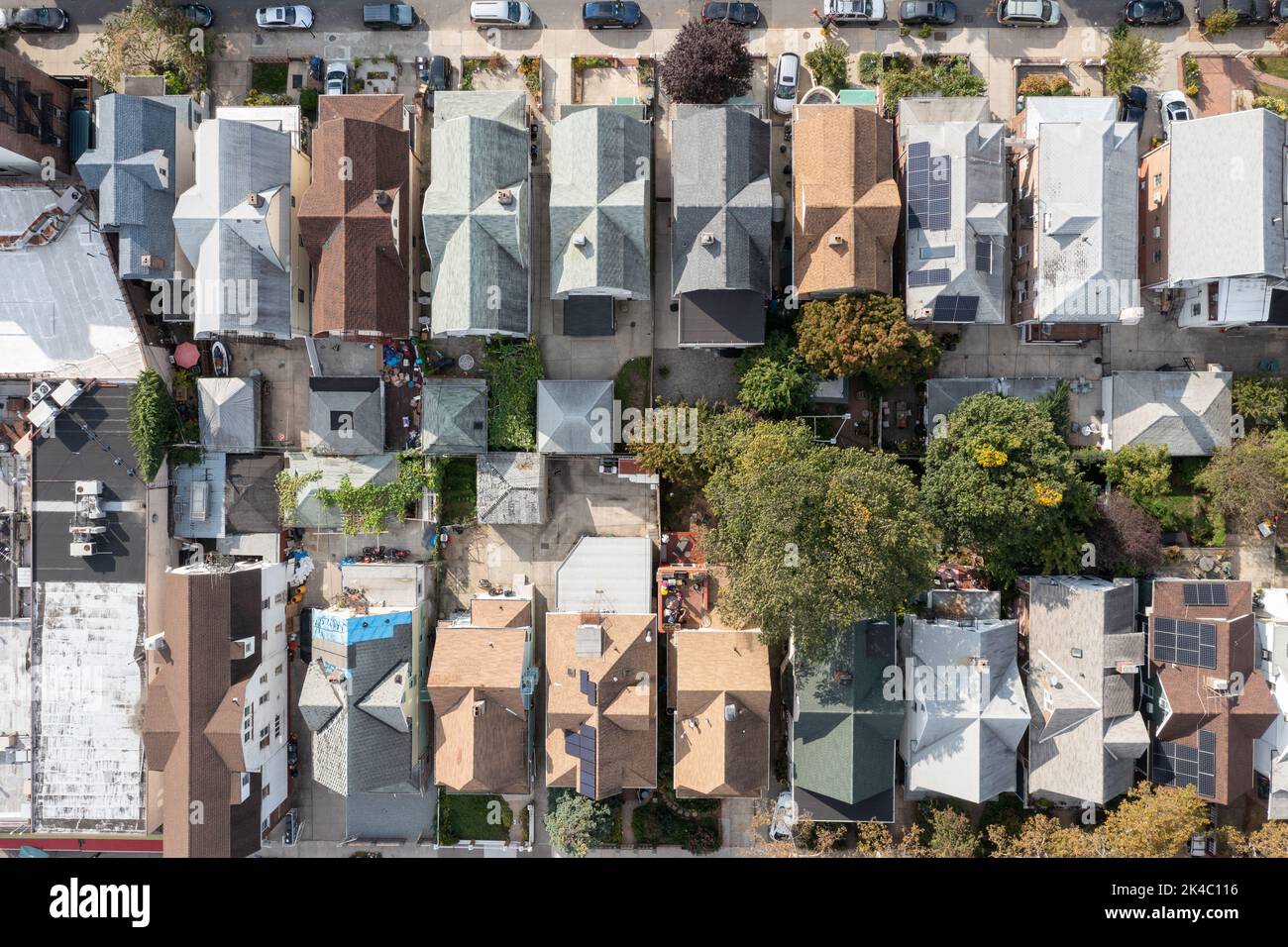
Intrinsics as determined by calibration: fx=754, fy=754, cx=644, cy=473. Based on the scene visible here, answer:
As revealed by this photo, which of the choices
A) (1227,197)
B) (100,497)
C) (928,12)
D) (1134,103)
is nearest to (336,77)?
(100,497)

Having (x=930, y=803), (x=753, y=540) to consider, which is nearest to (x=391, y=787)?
(x=753, y=540)

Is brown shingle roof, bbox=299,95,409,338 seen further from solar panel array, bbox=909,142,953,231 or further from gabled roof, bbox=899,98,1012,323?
gabled roof, bbox=899,98,1012,323

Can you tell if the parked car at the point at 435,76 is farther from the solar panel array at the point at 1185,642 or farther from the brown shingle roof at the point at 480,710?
the solar panel array at the point at 1185,642

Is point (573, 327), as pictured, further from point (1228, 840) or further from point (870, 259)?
point (1228, 840)

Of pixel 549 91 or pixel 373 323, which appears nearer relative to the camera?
pixel 373 323

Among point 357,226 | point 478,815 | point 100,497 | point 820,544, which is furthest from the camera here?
point 478,815

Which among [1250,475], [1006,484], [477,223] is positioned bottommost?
[1006,484]

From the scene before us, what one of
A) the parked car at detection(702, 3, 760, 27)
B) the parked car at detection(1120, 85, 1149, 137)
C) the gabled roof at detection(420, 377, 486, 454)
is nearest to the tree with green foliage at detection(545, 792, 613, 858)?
the gabled roof at detection(420, 377, 486, 454)

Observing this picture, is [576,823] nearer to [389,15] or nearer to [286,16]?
[389,15]
